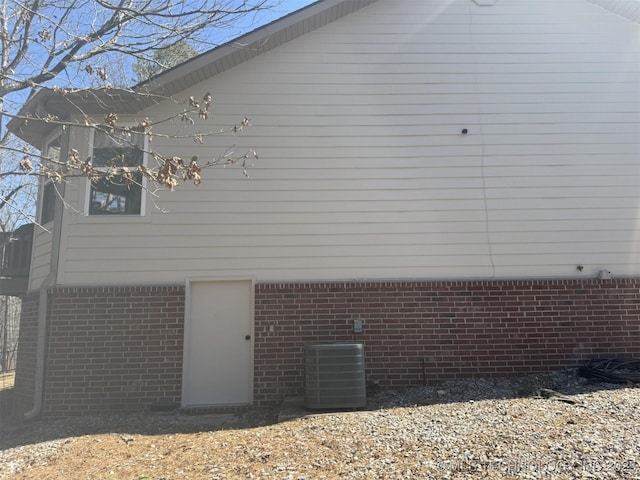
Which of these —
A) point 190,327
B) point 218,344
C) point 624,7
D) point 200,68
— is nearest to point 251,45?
point 200,68

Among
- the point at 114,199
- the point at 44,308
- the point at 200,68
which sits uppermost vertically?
the point at 200,68

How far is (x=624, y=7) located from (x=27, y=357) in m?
11.7

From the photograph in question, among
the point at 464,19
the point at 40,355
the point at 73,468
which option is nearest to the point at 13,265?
the point at 40,355

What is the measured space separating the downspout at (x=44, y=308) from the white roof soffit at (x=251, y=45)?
201 cm

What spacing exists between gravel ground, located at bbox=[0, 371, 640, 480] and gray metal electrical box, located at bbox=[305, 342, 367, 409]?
0.86 ft

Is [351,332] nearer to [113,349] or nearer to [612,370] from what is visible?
[113,349]

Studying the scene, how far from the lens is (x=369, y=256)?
7.70 meters

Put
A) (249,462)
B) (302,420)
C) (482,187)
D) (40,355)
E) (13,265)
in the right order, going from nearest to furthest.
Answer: (249,462) → (302,420) → (40,355) → (482,187) → (13,265)

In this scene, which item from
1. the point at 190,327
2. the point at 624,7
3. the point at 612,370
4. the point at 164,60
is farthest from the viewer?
the point at 164,60

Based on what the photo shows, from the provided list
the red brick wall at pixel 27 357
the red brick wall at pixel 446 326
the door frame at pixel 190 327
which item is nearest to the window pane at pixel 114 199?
the door frame at pixel 190 327

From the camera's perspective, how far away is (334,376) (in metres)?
6.59

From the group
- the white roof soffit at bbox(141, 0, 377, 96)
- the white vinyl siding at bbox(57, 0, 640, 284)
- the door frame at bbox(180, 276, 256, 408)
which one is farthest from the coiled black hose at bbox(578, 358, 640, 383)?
the white roof soffit at bbox(141, 0, 377, 96)

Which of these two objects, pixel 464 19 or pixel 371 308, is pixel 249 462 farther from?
pixel 464 19

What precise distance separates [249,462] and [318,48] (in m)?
6.54
